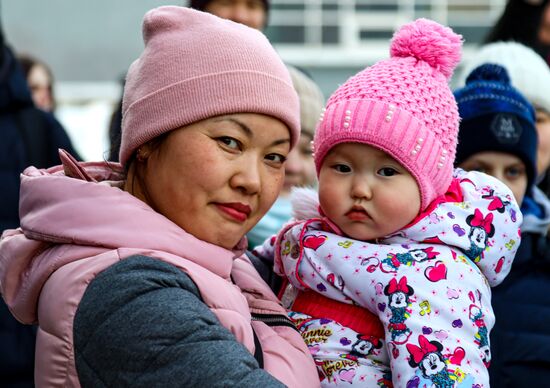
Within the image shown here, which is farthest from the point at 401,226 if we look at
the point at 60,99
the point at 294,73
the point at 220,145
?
the point at 60,99

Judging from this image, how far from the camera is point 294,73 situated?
380 centimetres

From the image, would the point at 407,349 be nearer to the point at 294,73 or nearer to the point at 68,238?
the point at 68,238

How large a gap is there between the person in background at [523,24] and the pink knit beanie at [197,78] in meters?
2.26

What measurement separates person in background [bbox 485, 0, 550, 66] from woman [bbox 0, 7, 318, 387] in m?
2.26

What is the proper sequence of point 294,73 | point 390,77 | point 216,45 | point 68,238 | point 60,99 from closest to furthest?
point 68,238 → point 216,45 → point 390,77 → point 294,73 → point 60,99

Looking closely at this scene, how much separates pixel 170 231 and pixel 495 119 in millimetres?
1350

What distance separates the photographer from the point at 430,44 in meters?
2.36

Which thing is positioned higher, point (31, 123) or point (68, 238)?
point (68, 238)

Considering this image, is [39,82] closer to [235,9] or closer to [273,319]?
[235,9]

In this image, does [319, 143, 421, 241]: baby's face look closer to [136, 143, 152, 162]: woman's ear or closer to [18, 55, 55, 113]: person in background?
[136, 143, 152, 162]: woman's ear

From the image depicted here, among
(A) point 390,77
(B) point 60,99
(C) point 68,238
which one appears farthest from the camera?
(B) point 60,99

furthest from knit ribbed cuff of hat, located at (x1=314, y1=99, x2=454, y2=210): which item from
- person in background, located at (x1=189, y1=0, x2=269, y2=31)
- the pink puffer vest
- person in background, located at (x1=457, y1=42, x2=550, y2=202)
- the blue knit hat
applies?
person in background, located at (x1=189, y1=0, x2=269, y2=31)

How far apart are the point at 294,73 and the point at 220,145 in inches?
72.5

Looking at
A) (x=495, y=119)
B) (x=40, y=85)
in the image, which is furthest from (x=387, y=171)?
(x=40, y=85)
